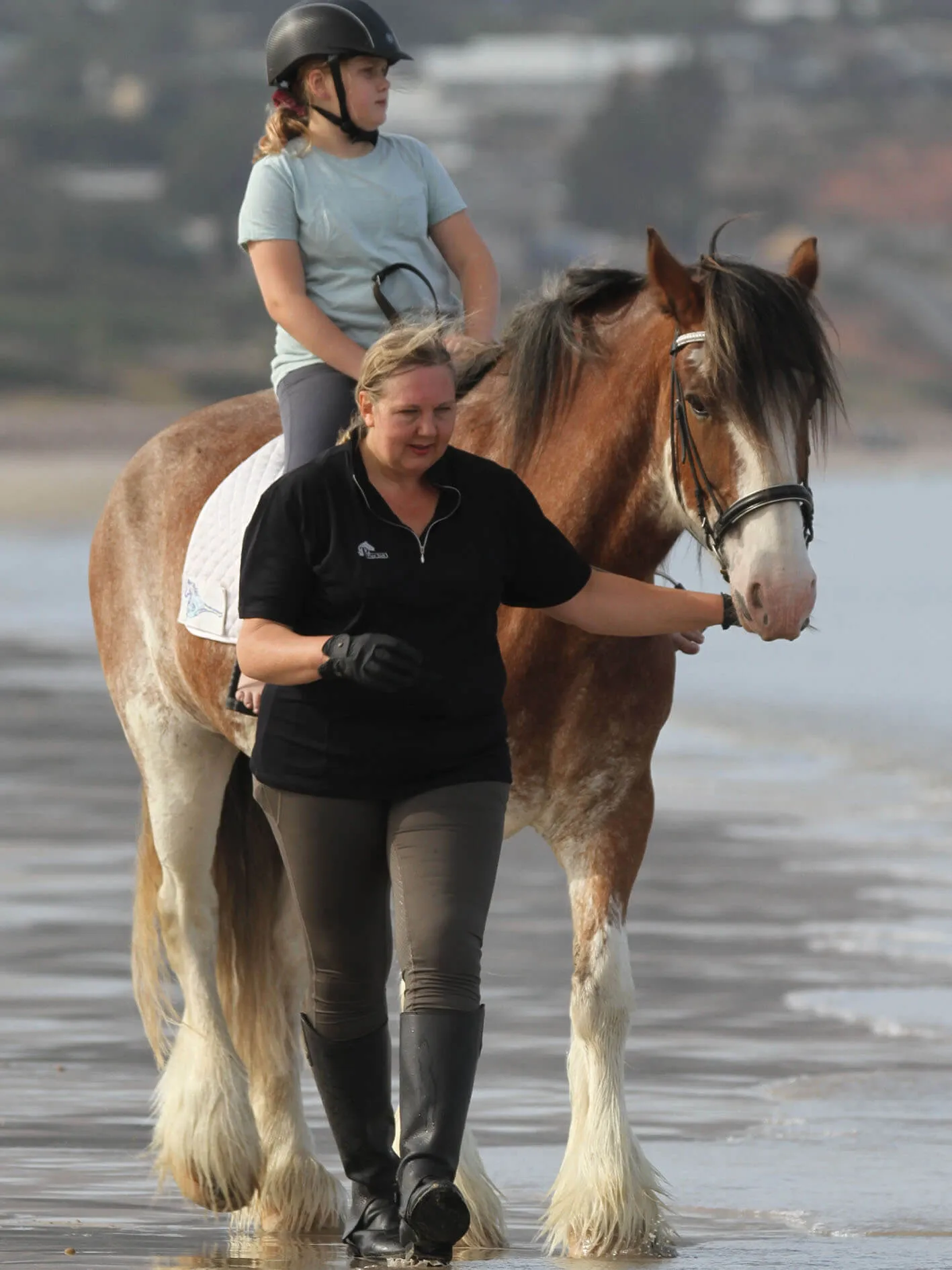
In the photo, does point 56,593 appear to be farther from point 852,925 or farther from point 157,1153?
point 157,1153

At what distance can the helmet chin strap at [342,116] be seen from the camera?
18.9 ft

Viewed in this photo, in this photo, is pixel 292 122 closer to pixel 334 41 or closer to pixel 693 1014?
pixel 334 41

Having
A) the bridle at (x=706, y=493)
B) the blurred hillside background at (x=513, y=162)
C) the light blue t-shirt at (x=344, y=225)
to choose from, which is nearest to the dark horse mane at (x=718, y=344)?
the bridle at (x=706, y=493)

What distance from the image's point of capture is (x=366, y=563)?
15.6ft

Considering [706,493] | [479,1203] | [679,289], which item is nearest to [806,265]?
[679,289]

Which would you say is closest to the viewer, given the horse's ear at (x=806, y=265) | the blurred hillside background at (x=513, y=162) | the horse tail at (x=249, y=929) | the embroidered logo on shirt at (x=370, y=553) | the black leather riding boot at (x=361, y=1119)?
the embroidered logo on shirt at (x=370, y=553)

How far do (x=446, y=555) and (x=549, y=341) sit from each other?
0.87 m

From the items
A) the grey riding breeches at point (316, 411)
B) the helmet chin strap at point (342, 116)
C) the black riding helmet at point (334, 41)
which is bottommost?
the grey riding breeches at point (316, 411)

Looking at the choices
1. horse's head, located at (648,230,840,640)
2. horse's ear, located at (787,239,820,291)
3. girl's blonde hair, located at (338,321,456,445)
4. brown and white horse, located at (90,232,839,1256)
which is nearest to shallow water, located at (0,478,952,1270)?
brown and white horse, located at (90,232,839,1256)

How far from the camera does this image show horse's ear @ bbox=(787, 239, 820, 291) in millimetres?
5191

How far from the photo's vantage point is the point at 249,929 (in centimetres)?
654

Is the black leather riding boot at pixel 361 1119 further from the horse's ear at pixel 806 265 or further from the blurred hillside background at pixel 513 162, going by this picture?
the blurred hillside background at pixel 513 162

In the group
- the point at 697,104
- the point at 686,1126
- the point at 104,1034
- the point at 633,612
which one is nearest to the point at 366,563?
the point at 633,612

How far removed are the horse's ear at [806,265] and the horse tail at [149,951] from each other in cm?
247
